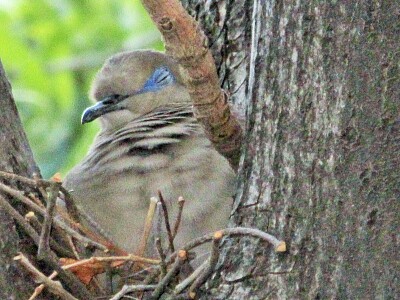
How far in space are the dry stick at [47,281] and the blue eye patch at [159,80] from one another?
1.67 metres

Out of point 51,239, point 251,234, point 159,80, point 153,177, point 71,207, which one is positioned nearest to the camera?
point 251,234

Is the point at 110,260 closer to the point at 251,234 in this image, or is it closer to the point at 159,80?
the point at 251,234

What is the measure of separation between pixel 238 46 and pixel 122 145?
0.70 metres

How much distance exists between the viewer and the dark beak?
170 inches

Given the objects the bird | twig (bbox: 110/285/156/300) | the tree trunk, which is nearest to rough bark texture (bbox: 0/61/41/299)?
the tree trunk

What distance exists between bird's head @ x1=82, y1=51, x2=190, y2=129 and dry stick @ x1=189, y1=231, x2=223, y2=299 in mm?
1528

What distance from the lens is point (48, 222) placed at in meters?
3.02

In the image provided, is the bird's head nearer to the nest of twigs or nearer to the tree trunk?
the nest of twigs

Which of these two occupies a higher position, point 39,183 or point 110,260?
point 39,183

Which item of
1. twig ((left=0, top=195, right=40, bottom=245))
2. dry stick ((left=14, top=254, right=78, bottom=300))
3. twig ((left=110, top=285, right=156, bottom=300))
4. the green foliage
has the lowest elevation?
the green foliage

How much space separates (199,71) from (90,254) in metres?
0.70

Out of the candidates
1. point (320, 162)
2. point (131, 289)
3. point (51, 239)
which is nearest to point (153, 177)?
point (51, 239)

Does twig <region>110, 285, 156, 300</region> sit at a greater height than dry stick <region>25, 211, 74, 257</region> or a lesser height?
lesser

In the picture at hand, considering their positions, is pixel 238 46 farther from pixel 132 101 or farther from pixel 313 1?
pixel 313 1
